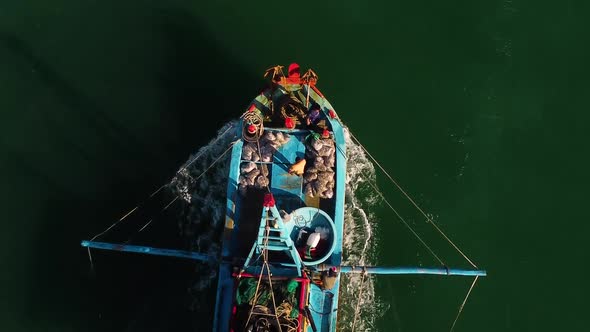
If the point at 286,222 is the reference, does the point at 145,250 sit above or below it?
below

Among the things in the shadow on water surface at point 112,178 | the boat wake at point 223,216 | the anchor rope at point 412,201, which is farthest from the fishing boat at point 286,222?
the shadow on water surface at point 112,178

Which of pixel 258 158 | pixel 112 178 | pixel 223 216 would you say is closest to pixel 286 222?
pixel 258 158

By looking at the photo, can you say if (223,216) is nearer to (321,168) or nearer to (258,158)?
(258,158)

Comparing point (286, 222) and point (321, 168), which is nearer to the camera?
point (286, 222)

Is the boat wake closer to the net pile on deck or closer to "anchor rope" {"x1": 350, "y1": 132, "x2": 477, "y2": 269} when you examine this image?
"anchor rope" {"x1": 350, "y1": 132, "x2": 477, "y2": 269}

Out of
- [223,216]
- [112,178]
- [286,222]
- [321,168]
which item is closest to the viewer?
[286,222]

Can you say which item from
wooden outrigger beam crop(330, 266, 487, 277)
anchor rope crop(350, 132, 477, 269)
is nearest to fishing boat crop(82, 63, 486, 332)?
wooden outrigger beam crop(330, 266, 487, 277)

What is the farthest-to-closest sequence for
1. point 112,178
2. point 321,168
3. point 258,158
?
point 112,178
point 258,158
point 321,168

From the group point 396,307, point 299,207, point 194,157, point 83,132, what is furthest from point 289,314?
point 83,132
